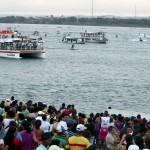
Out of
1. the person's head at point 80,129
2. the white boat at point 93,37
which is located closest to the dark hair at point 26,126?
the person's head at point 80,129

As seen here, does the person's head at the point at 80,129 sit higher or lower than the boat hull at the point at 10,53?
higher

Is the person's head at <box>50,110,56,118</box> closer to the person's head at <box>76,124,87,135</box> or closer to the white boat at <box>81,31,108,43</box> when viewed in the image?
the person's head at <box>76,124,87,135</box>

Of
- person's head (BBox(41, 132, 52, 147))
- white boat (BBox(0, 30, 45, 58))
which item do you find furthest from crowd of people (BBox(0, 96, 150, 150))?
white boat (BBox(0, 30, 45, 58))

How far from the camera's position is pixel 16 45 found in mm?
70000

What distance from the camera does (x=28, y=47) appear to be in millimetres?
71688

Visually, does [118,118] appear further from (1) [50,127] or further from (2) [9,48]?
(2) [9,48]

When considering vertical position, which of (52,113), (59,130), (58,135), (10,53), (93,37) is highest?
(59,130)

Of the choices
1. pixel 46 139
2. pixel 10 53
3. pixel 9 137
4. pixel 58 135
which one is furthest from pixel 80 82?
pixel 46 139

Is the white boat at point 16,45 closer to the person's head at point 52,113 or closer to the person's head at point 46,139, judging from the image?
the person's head at point 52,113

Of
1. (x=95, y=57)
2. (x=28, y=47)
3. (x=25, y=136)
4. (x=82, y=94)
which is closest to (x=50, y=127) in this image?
(x=25, y=136)

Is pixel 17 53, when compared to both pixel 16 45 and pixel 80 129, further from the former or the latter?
pixel 80 129

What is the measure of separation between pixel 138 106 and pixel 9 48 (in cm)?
3618

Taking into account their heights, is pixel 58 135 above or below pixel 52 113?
above

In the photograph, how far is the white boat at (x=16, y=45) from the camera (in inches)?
2776
